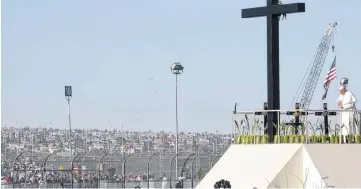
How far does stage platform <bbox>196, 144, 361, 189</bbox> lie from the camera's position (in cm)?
3606

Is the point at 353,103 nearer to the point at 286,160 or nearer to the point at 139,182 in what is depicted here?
the point at 286,160

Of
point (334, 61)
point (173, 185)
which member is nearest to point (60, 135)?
point (173, 185)

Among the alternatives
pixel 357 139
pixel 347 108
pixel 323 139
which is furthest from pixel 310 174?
pixel 347 108

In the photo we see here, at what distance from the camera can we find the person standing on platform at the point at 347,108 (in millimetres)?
37406

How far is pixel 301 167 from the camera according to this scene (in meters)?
36.4

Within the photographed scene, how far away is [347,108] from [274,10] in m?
4.02

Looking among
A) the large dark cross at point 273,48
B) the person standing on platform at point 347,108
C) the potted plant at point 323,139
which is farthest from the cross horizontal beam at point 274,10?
the potted plant at point 323,139

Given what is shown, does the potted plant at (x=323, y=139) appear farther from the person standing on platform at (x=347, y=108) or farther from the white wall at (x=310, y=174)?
the white wall at (x=310, y=174)

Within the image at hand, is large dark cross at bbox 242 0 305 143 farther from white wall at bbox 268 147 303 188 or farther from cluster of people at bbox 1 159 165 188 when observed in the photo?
cluster of people at bbox 1 159 165 188

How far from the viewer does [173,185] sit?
169ft

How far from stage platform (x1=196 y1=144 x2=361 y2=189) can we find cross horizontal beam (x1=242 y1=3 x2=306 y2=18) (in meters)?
4.47

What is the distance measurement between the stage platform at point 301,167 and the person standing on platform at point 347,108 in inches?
28.9

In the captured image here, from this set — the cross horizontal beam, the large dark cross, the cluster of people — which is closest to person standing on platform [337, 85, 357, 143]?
the large dark cross

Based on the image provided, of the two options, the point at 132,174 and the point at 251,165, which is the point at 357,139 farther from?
the point at 132,174
